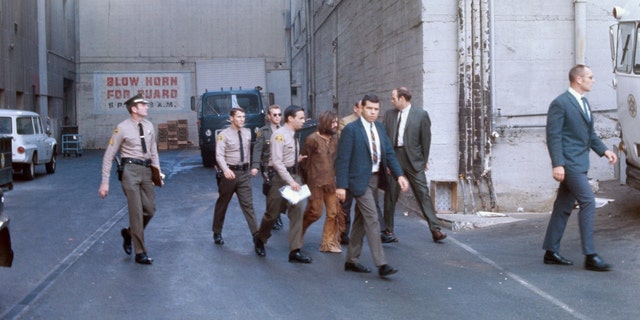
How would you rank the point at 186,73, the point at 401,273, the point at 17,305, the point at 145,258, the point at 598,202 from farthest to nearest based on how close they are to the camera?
the point at 186,73 < the point at 598,202 < the point at 145,258 < the point at 401,273 < the point at 17,305

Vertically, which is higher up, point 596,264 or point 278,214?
point 278,214

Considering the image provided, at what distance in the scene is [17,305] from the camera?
690cm

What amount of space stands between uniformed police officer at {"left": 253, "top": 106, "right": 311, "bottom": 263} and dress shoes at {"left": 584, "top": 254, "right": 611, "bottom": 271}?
9.55ft

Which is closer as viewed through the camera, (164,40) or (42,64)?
(42,64)

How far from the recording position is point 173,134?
42.1 m

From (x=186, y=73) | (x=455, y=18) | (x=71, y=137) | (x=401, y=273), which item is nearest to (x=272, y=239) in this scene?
(x=401, y=273)

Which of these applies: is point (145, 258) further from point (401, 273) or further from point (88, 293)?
point (401, 273)

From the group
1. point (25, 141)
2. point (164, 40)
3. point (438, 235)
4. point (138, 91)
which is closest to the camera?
point (438, 235)

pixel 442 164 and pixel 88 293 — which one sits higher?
pixel 442 164

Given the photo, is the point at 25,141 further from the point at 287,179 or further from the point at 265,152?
the point at 287,179

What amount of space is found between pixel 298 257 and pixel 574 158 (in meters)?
3.09

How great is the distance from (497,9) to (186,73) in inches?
1260

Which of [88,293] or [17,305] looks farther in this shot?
[88,293]

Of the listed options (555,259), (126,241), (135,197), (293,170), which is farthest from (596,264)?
(126,241)
